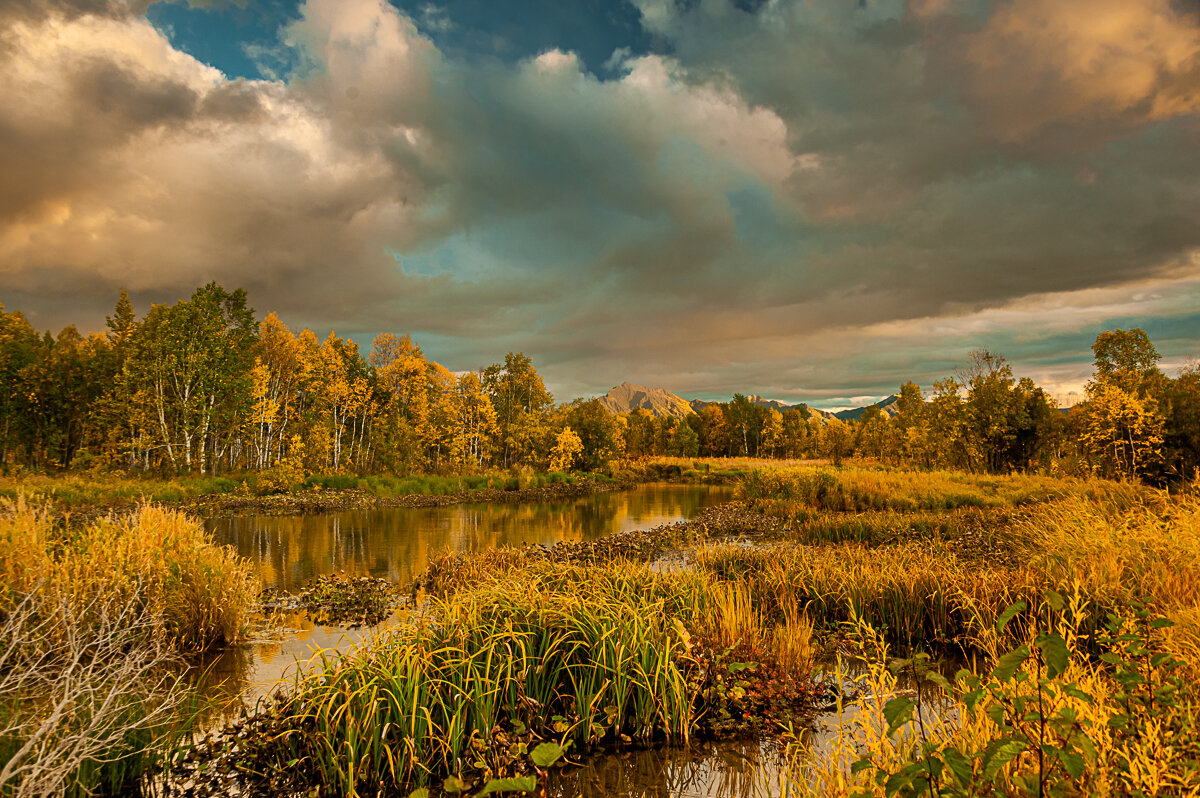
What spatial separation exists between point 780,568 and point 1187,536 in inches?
210

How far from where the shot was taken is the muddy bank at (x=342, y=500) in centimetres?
2536

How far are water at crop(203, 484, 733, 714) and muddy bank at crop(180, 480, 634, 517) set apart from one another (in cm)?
144

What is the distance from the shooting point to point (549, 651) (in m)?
5.21

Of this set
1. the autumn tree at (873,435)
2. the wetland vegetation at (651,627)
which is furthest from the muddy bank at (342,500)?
the autumn tree at (873,435)

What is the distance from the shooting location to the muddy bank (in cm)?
2536

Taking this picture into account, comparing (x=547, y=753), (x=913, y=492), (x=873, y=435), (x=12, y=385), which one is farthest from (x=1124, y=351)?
(x=12, y=385)

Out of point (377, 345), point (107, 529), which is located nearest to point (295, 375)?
point (377, 345)

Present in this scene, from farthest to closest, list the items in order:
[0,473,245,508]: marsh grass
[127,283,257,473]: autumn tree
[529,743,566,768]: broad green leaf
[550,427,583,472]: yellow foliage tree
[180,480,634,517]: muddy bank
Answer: [550,427,583,472]: yellow foliage tree < [127,283,257,473]: autumn tree < [180,480,634,517]: muddy bank < [0,473,245,508]: marsh grass < [529,743,566,768]: broad green leaf

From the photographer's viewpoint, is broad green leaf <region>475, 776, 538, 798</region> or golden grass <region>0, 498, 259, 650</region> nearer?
broad green leaf <region>475, 776, 538, 798</region>

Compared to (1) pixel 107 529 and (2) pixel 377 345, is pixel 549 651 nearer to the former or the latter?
(1) pixel 107 529

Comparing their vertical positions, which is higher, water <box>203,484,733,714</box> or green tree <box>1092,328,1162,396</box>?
green tree <box>1092,328,1162,396</box>

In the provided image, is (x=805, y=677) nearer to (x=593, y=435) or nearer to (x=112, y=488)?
(x=112, y=488)

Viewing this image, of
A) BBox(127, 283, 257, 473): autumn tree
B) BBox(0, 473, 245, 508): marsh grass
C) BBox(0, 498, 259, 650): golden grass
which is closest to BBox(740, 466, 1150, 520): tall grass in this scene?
BBox(0, 498, 259, 650): golden grass

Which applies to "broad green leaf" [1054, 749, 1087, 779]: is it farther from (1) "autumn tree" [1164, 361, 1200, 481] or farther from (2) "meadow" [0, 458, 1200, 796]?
(1) "autumn tree" [1164, 361, 1200, 481]
